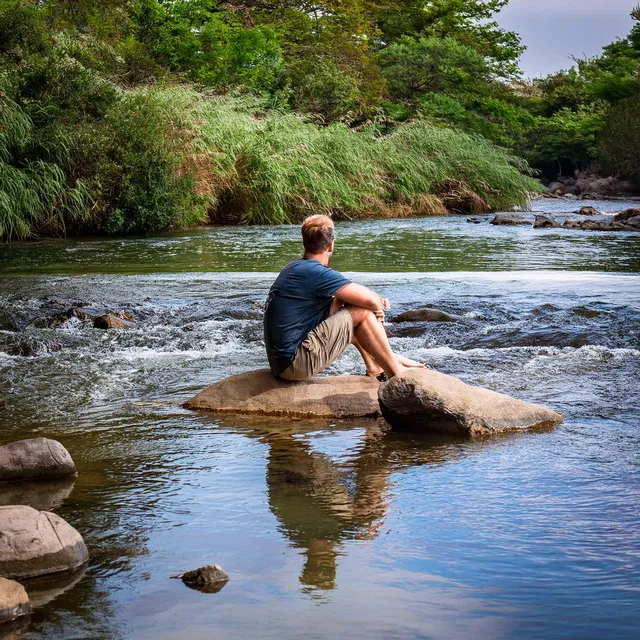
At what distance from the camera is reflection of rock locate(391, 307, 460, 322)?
356 inches

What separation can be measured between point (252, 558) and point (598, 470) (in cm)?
189

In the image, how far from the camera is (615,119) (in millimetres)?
44875

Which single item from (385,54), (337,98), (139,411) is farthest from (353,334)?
(385,54)

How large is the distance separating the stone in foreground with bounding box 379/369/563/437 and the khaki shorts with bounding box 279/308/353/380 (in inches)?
19.4

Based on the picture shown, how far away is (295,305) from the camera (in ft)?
18.9

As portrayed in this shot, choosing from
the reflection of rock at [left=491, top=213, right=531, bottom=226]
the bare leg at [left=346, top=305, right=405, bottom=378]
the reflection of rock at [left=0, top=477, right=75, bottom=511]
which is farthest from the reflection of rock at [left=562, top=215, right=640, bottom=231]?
the reflection of rock at [left=0, top=477, right=75, bottom=511]

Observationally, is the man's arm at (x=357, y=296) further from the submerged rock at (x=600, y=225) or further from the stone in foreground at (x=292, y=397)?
the submerged rock at (x=600, y=225)

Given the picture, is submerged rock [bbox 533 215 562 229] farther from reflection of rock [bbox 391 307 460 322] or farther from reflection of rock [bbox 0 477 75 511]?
reflection of rock [bbox 0 477 75 511]

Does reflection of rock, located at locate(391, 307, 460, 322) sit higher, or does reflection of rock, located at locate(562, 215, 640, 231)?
reflection of rock, located at locate(562, 215, 640, 231)

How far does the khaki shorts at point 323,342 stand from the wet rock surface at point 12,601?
2876mm

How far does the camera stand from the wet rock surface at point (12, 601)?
9.43 ft

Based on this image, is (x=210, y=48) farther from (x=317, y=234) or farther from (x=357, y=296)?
(x=357, y=296)

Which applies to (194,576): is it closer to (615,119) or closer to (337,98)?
(337,98)

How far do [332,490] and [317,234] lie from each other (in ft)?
6.27
